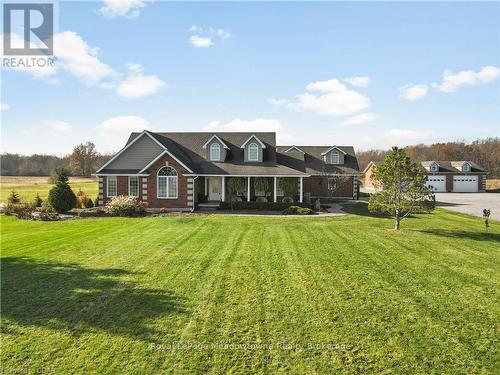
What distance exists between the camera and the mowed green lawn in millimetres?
5664

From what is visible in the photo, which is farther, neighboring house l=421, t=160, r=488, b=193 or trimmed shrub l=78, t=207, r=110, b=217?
neighboring house l=421, t=160, r=488, b=193

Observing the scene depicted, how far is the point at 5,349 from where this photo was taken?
5.88 meters

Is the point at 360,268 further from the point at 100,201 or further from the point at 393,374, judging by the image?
the point at 100,201

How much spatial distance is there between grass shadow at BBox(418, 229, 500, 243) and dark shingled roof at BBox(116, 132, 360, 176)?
11.9m

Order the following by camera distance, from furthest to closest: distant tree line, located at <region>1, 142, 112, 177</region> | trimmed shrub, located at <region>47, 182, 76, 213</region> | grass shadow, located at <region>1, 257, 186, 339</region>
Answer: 1. distant tree line, located at <region>1, 142, 112, 177</region>
2. trimmed shrub, located at <region>47, 182, 76, 213</region>
3. grass shadow, located at <region>1, 257, 186, 339</region>

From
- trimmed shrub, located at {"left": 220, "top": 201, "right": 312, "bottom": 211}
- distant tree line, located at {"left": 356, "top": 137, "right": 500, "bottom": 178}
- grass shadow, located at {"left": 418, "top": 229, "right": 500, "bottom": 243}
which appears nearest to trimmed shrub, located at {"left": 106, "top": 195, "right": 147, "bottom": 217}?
trimmed shrub, located at {"left": 220, "top": 201, "right": 312, "bottom": 211}

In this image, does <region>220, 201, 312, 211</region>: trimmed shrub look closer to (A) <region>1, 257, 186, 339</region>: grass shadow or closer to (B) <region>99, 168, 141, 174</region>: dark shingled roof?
(B) <region>99, 168, 141, 174</region>: dark shingled roof

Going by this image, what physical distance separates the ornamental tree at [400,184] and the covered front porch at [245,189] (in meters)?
10.2

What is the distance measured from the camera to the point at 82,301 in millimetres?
7898

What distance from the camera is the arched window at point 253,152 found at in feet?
98.3

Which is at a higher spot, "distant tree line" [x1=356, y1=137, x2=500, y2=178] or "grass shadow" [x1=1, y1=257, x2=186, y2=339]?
"distant tree line" [x1=356, y1=137, x2=500, y2=178]

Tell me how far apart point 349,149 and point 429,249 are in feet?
90.3

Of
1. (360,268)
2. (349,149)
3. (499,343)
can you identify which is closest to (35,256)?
(360,268)

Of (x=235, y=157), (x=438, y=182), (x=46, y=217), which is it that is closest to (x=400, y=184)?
(x=235, y=157)
